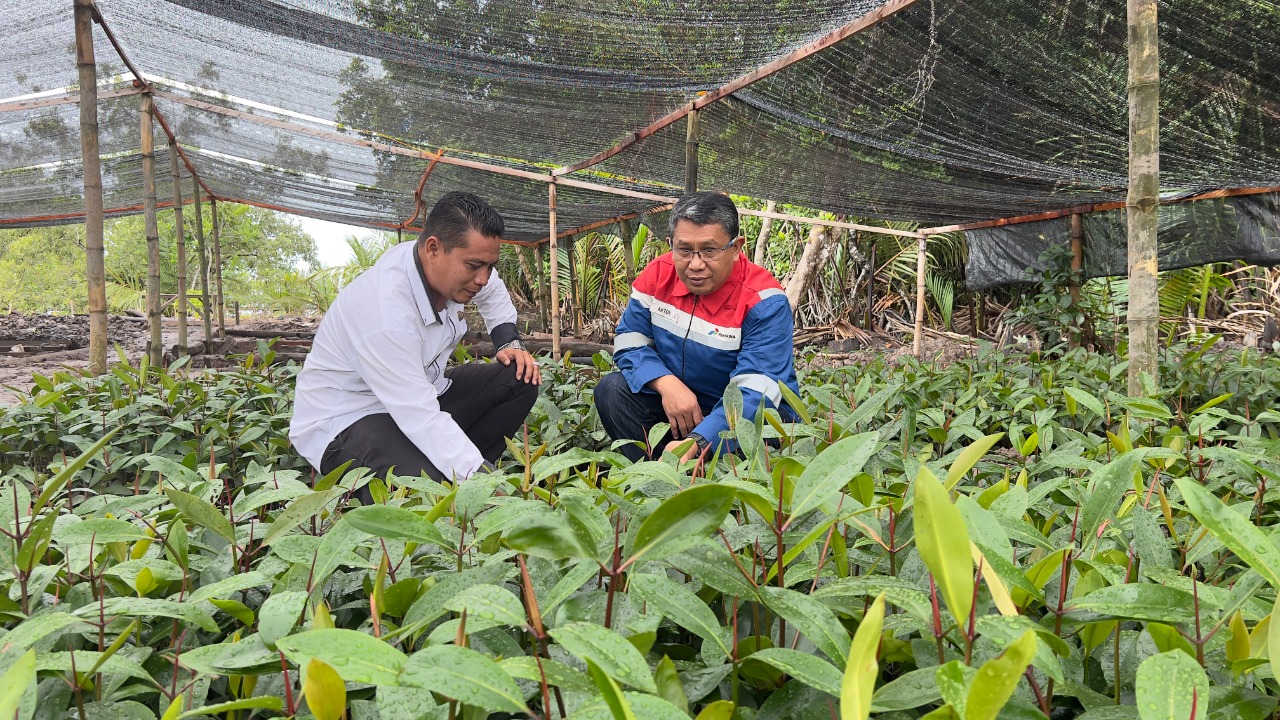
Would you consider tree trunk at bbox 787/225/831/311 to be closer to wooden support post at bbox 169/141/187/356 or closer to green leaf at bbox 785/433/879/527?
wooden support post at bbox 169/141/187/356

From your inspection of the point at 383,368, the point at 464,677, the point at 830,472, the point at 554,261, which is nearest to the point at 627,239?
the point at 554,261

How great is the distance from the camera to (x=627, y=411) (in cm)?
291

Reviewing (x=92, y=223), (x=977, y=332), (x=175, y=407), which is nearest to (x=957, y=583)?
(x=175, y=407)

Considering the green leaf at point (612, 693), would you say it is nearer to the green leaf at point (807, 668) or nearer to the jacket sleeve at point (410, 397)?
the green leaf at point (807, 668)

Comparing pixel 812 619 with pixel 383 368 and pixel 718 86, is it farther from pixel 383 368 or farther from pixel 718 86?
pixel 718 86

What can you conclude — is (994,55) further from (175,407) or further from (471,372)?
(175,407)

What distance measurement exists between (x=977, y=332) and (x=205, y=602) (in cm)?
1049

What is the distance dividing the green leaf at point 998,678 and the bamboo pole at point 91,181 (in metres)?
4.52

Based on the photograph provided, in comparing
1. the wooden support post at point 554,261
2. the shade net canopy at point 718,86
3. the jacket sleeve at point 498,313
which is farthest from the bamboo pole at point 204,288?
the jacket sleeve at point 498,313

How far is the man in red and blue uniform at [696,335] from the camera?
2.67m

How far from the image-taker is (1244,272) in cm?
869

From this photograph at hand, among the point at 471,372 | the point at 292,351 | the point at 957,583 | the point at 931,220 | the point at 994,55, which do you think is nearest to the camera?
the point at 957,583

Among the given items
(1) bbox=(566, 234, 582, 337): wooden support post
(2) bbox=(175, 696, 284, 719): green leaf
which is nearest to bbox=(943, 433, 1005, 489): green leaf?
(2) bbox=(175, 696, 284, 719): green leaf

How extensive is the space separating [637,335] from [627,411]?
32 cm
